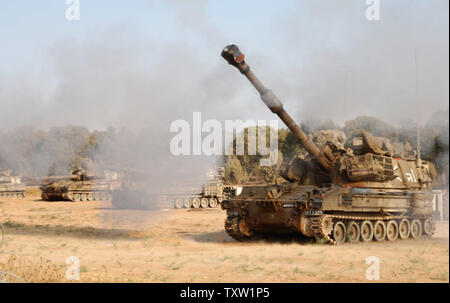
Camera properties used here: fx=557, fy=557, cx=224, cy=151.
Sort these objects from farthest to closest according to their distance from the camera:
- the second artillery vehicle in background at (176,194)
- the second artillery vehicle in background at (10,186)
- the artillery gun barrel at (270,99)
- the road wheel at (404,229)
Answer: the second artillery vehicle in background at (10,186) < the second artillery vehicle in background at (176,194) < the road wheel at (404,229) < the artillery gun barrel at (270,99)

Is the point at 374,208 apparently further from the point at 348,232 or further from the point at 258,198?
the point at 258,198

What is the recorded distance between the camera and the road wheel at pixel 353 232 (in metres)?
16.9

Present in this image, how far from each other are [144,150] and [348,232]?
12928mm

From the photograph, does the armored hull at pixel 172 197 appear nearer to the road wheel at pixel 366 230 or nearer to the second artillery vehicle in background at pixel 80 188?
the second artillery vehicle in background at pixel 80 188

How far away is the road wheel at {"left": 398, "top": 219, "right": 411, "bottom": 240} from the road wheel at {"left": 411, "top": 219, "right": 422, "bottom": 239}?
0.22 meters

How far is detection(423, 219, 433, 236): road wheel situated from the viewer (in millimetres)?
20344

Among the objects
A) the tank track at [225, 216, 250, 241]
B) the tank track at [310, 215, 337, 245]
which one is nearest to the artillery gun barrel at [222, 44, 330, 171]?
the tank track at [310, 215, 337, 245]

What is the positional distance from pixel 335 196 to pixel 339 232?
4.03ft

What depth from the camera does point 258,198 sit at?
16.9 metres

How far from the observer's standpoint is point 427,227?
20484 mm

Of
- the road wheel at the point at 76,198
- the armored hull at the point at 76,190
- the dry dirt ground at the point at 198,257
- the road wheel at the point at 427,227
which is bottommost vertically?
the dry dirt ground at the point at 198,257

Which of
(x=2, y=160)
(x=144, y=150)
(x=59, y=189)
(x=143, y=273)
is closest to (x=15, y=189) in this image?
(x=59, y=189)

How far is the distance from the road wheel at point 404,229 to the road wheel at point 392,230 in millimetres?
168

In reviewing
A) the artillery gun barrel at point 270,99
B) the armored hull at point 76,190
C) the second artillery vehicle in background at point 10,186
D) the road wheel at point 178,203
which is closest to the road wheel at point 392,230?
the artillery gun barrel at point 270,99
